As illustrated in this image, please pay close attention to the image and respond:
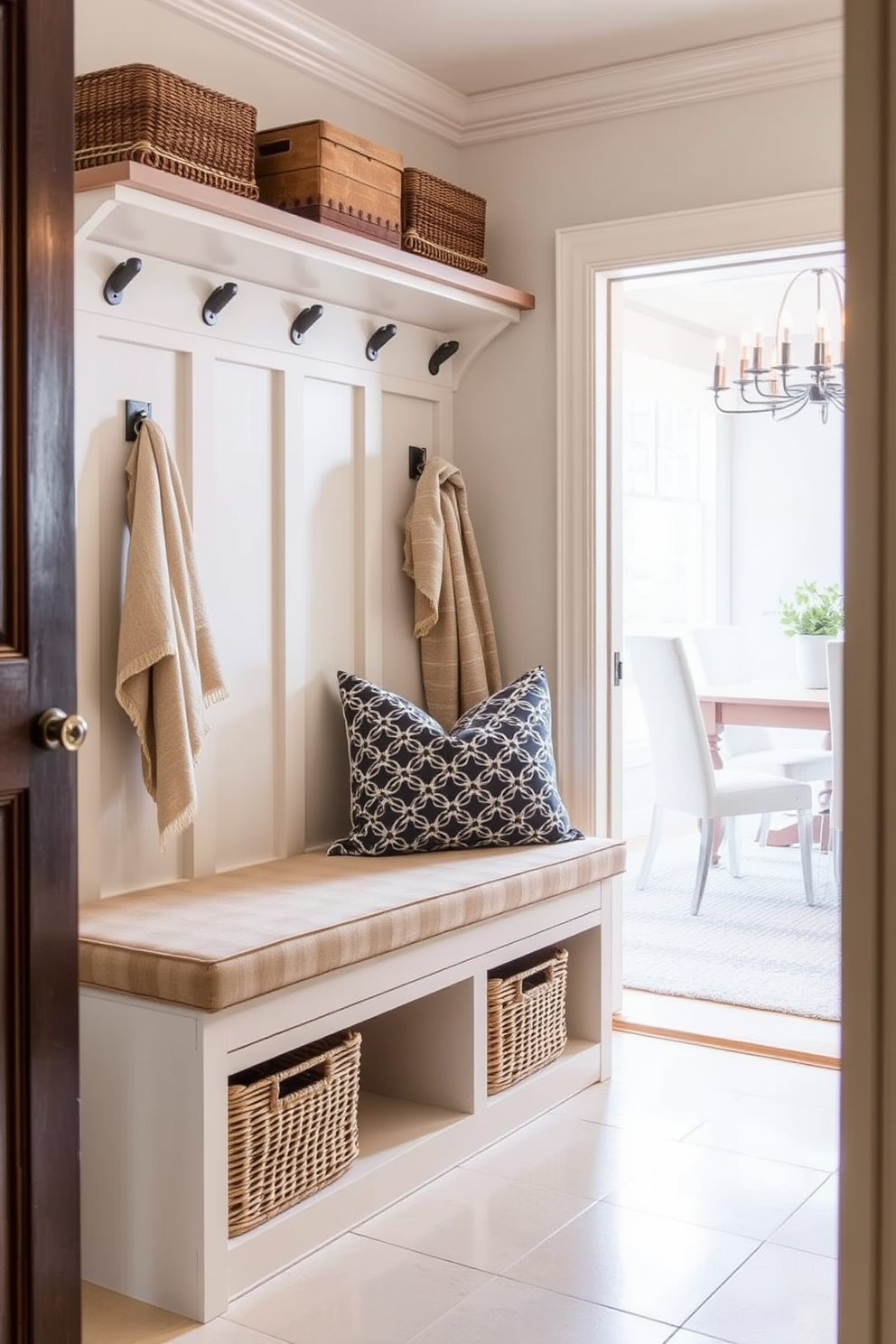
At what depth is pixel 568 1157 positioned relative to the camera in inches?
109

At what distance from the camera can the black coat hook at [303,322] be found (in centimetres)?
308

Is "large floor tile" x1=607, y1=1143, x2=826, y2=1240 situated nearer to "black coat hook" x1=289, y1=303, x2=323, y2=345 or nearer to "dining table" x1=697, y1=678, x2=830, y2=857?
"black coat hook" x1=289, y1=303, x2=323, y2=345

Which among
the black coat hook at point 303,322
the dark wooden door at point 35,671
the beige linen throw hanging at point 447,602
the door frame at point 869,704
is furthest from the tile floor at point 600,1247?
the black coat hook at point 303,322

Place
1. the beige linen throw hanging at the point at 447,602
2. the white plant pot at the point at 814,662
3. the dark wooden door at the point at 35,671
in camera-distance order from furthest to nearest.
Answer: the white plant pot at the point at 814,662
the beige linen throw hanging at the point at 447,602
the dark wooden door at the point at 35,671

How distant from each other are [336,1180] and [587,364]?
6.98 ft

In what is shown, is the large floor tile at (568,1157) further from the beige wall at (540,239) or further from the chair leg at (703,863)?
the chair leg at (703,863)

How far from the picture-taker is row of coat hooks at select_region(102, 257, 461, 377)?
102 inches

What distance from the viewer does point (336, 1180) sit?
247 centimetres

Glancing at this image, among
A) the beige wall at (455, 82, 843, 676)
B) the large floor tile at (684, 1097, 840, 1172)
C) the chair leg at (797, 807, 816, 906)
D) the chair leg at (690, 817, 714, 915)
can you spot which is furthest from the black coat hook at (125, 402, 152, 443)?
the chair leg at (797, 807, 816, 906)

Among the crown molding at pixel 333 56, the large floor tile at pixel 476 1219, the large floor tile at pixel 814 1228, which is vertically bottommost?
the large floor tile at pixel 476 1219

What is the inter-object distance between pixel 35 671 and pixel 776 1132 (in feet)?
6.31

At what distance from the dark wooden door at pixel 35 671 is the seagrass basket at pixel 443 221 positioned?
4.57 ft

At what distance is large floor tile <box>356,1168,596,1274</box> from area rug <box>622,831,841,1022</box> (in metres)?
0.97

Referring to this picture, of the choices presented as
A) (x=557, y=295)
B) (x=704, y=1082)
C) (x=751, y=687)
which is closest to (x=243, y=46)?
(x=557, y=295)
